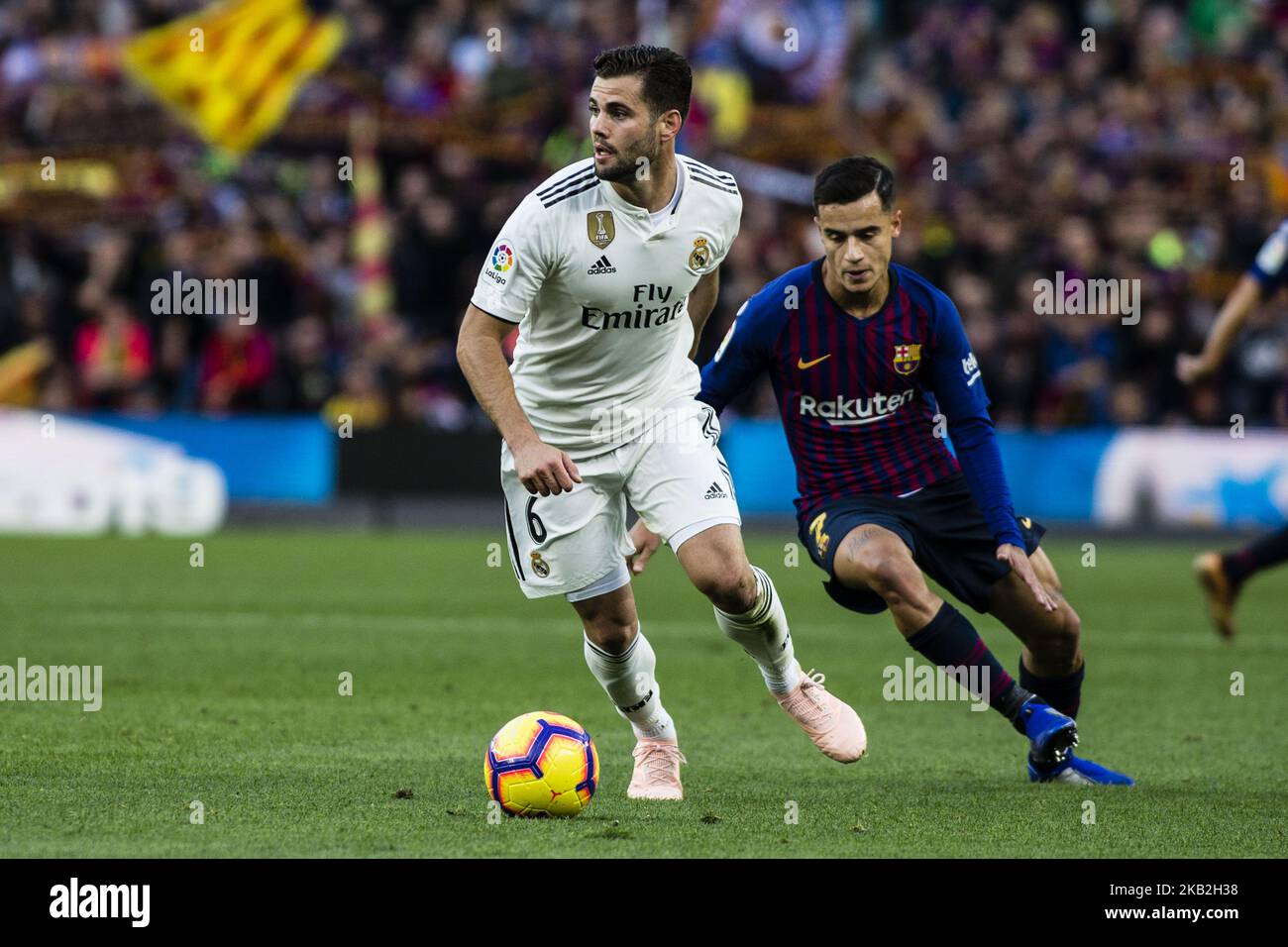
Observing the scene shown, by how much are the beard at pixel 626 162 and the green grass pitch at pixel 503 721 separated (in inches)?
79.2

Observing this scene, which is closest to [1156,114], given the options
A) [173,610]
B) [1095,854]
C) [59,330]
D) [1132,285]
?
[1132,285]

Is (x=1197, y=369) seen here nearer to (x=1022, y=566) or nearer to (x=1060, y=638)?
(x=1060, y=638)

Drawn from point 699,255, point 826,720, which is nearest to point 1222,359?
point 826,720

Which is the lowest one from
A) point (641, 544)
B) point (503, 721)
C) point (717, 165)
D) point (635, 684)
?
point (503, 721)

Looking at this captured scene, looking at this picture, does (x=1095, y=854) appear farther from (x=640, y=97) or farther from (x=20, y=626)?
(x=20, y=626)

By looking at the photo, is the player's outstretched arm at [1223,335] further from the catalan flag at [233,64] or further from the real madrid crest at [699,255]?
the catalan flag at [233,64]

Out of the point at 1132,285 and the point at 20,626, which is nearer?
the point at 20,626

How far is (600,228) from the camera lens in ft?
20.9

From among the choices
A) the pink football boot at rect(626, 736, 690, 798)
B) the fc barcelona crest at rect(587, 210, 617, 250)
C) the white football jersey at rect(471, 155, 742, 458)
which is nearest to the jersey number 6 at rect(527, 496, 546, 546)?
the white football jersey at rect(471, 155, 742, 458)

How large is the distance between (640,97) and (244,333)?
45.0 feet

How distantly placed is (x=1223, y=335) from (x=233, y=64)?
1246 centimetres

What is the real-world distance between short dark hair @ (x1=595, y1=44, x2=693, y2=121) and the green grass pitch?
7.42 ft

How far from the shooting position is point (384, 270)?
19531 millimetres

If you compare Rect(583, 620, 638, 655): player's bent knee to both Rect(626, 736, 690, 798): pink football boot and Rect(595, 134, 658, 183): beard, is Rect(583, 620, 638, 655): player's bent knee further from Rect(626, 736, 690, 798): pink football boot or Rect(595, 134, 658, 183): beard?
Rect(595, 134, 658, 183): beard
